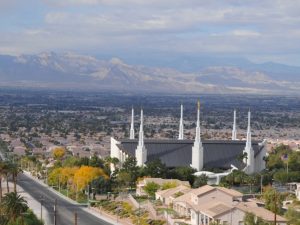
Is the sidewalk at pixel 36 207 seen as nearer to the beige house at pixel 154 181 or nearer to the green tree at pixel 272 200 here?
the beige house at pixel 154 181

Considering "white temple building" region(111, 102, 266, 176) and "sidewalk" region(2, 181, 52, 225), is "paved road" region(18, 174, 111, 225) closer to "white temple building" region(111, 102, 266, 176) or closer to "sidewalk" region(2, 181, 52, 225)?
"sidewalk" region(2, 181, 52, 225)

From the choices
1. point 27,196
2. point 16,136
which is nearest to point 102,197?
point 27,196

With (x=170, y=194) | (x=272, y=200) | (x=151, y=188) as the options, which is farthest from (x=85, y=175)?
(x=272, y=200)

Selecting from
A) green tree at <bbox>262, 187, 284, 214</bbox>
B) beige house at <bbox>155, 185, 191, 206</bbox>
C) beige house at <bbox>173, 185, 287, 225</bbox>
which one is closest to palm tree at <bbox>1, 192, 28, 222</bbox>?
beige house at <bbox>173, 185, 287, 225</bbox>

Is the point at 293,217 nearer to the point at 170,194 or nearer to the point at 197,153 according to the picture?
the point at 170,194

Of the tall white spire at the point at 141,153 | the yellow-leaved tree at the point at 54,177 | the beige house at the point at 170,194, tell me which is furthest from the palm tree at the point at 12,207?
the tall white spire at the point at 141,153
